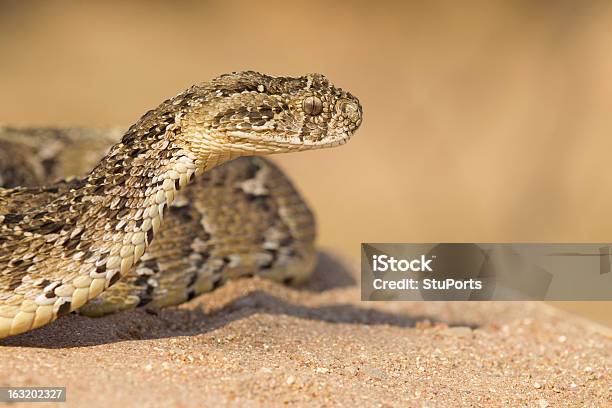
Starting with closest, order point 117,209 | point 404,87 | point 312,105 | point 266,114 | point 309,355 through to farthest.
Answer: point 117,209, point 309,355, point 266,114, point 312,105, point 404,87

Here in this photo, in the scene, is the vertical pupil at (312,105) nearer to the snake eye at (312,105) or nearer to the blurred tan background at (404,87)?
the snake eye at (312,105)

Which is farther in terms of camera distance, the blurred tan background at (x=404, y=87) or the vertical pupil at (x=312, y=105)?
the blurred tan background at (x=404, y=87)

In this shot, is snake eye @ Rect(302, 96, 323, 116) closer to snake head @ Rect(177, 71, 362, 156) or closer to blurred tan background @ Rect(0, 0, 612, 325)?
snake head @ Rect(177, 71, 362, 156)

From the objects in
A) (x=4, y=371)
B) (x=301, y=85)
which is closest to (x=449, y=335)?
(x=301, y=85)

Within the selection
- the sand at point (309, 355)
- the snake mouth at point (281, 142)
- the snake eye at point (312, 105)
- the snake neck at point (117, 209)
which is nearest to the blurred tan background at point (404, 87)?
the sand at point (309, 355)

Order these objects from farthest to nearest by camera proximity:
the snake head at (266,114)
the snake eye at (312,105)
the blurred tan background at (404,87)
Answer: the blurred tan background at (404,87) → the snake eye at (312,105) → the snake head at (266,114)

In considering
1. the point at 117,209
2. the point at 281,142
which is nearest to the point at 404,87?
the point at 281,142

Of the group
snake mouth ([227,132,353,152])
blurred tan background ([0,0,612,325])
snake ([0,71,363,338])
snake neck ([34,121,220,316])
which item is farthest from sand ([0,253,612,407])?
blurred tan background ([0,0,612,325])

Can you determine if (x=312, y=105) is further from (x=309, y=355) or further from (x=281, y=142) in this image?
(x=309, y=355)
